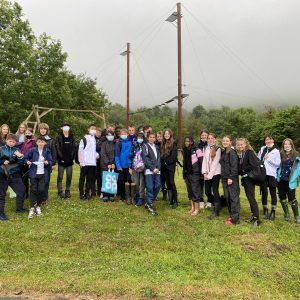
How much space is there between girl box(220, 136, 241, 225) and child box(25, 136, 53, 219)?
4.21 metres

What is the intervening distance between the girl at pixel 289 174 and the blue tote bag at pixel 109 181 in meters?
4.17

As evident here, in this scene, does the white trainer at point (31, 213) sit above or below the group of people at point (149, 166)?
below

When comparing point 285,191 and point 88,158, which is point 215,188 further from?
Answer: point 88,158

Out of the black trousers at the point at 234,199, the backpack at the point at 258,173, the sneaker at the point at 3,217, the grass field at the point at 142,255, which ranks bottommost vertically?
the grass field at the point at 142,255

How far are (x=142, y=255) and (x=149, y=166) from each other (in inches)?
121

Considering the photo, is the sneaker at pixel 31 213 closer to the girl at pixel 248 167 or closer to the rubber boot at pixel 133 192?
the rubber boot at pixel 133 192

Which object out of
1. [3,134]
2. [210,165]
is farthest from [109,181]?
[3,134]

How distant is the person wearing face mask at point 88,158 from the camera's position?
9539 mm

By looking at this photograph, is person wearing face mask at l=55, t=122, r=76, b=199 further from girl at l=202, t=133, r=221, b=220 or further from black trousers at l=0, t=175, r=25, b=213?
girl at l=202, t=133, r=221, b=220

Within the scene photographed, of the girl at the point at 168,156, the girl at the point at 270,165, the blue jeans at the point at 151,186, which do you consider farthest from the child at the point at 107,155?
the girl at the point at 270,165

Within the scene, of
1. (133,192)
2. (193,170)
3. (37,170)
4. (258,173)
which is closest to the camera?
(258,173)

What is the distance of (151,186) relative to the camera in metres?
8.95

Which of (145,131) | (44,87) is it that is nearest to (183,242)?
(145,131)

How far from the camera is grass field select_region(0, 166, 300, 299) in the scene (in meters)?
4.89
